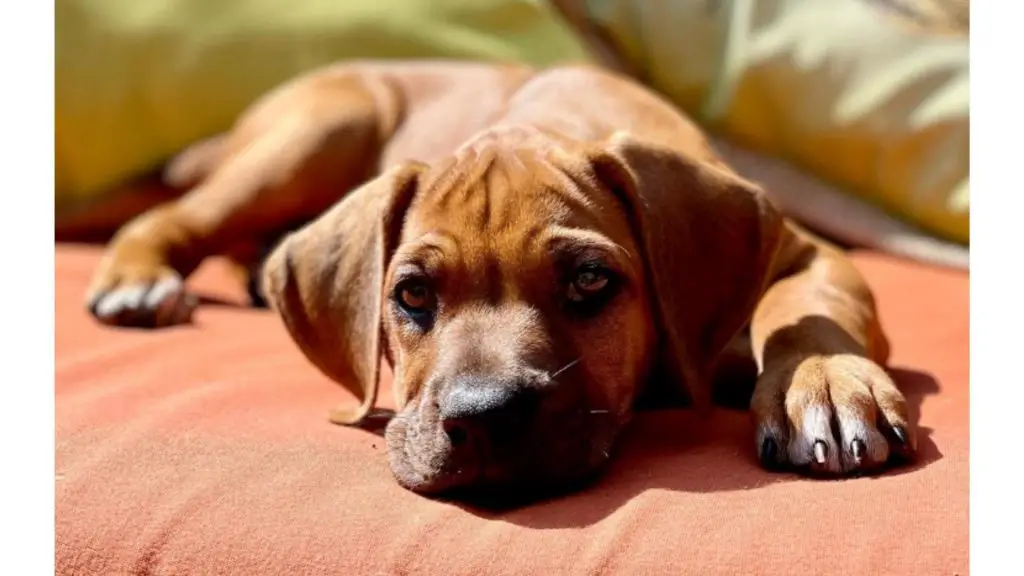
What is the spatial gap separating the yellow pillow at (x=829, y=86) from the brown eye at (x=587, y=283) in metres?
1.96

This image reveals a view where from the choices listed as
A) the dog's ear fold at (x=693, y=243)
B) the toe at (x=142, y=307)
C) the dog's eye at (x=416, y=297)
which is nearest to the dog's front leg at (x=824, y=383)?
the dog's ear fold at (x=693, y=243)

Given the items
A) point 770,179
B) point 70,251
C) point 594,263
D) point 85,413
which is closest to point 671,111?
point 770,179

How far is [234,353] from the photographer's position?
330 centimetres

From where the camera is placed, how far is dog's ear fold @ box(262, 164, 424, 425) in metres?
2.75

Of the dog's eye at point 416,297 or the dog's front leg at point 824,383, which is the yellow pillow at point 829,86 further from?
the dog's eye at point 416,297

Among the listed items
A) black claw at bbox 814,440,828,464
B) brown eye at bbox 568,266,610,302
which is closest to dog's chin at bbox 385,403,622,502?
brown eye at bbox 568,266,610,302

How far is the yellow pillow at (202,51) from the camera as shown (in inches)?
191

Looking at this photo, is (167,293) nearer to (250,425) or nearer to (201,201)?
(201,201)

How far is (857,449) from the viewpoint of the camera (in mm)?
2197

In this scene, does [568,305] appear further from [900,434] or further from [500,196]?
[900,434]

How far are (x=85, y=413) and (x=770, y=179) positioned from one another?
8.54 feet

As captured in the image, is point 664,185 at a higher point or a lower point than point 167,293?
higher

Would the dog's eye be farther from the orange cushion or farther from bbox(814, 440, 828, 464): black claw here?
bbox(814, 440, 828, 464): black claw

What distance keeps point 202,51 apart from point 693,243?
2916mm
